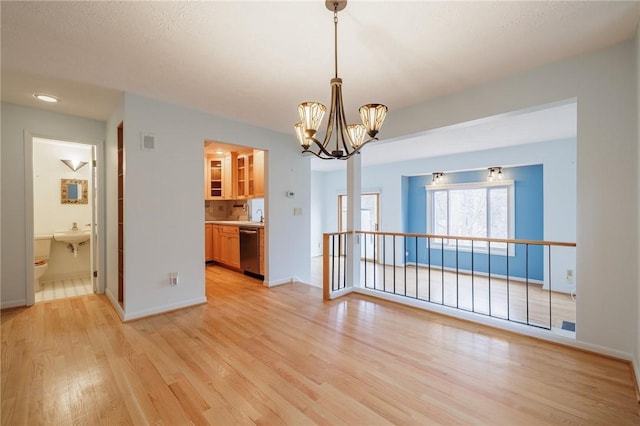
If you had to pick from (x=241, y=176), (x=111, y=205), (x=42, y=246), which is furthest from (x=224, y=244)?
(x=42, y=246)

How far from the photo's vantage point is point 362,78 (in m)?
2.67

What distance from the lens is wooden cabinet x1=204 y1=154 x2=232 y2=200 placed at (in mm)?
6156

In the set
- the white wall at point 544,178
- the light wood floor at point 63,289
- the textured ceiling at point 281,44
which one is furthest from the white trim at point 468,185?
the light wood floor at point 63,289

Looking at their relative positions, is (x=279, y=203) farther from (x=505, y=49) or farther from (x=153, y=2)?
(x=505, y=49)

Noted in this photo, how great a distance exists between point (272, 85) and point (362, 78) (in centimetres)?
88

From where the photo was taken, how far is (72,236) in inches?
174

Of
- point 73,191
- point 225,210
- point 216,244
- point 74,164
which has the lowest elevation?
point 216,244

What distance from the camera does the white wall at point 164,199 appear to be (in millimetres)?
3025

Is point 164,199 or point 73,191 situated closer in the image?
point 164,199

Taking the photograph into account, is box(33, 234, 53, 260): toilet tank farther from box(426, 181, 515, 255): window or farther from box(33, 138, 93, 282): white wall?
box(426, 181, 515, 255): window

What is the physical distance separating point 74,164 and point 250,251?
3.32 m

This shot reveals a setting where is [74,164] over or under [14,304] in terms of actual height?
over

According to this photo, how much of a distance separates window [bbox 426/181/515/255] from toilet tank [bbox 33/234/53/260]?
7.21 meters

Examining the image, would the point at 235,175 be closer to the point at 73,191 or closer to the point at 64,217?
the point at 73,191
